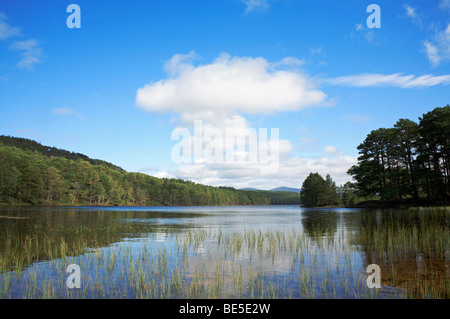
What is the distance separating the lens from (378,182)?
88.0m

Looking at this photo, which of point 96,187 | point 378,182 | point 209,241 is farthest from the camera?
point 96,187

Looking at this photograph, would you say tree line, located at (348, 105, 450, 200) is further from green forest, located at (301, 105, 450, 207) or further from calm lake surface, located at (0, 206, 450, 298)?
calm lake surface, located at (0, 206, 450, 298)

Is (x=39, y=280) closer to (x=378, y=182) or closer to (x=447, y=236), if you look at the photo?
(x=447, y=236)

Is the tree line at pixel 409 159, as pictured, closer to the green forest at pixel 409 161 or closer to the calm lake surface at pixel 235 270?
the green forest at pixel 409 161

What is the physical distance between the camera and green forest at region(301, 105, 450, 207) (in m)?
59.9

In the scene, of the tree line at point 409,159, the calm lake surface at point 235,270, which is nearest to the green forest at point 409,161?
the tree line at point 409,159

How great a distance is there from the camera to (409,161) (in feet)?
243

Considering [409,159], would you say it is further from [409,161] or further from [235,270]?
[235,270]

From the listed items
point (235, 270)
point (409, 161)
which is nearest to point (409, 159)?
point (409, 161)

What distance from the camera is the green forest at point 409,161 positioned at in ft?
197

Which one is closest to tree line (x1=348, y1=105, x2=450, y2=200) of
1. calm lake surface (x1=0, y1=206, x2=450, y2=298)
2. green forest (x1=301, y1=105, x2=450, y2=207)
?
green forest (x1=301, y1=105, x2=450, y2=207)

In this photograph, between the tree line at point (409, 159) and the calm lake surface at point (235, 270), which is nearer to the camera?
the calm lake surface at point (235, 270)
